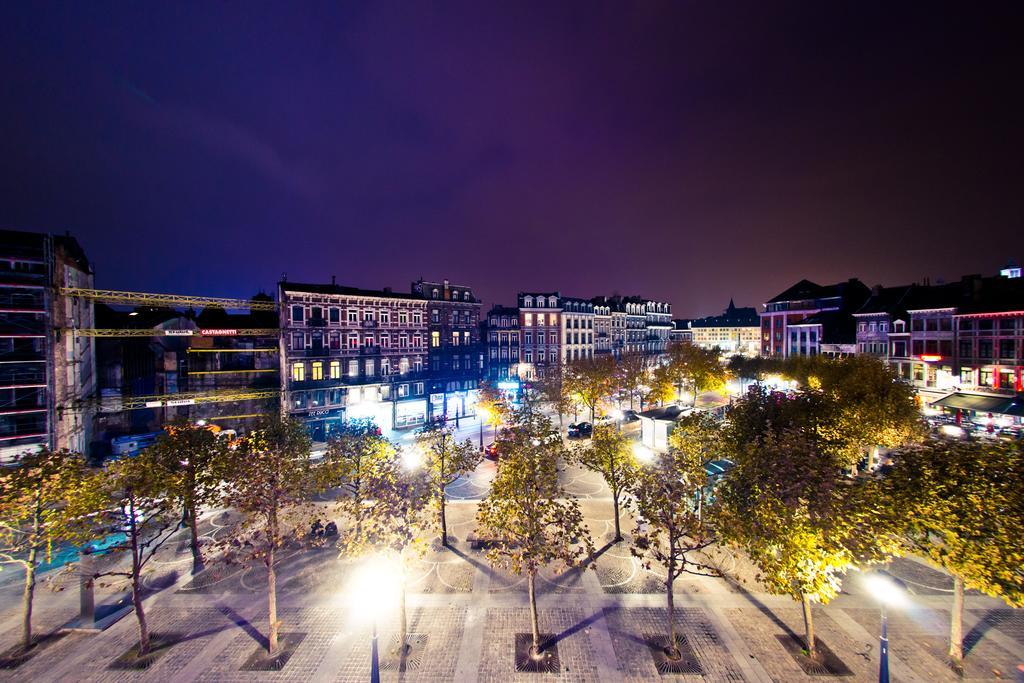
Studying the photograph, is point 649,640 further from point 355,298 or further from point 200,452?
point 355,298

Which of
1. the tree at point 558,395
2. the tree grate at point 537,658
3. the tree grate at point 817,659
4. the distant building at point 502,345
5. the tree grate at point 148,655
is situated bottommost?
the tree grate at point 148,655

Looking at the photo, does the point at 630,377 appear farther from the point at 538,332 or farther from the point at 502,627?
the point at 502,627

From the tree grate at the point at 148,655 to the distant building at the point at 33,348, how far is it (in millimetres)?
23222

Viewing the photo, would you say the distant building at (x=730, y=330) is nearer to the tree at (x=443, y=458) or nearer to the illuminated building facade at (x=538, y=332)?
the illuminated building facade at (x=538, y=332)

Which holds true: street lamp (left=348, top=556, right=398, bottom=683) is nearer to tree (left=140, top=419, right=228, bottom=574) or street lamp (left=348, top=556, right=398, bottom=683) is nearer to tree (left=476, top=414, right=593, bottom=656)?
tree (left=476, top=414, right=593, bottom=656)

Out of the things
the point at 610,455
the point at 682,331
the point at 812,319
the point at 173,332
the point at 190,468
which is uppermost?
the point at 812,319

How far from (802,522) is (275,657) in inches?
721

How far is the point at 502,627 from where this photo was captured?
15.2m

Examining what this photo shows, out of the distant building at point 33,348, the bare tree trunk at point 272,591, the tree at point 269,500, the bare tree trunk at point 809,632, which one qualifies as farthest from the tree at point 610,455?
the distant building at point 33,348

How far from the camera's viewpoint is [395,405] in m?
49.5

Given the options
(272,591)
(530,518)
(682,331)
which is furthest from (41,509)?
(682,331)

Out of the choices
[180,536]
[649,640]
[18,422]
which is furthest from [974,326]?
[18,422]

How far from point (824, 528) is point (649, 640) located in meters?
7.33

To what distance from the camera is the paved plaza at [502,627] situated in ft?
43.3
